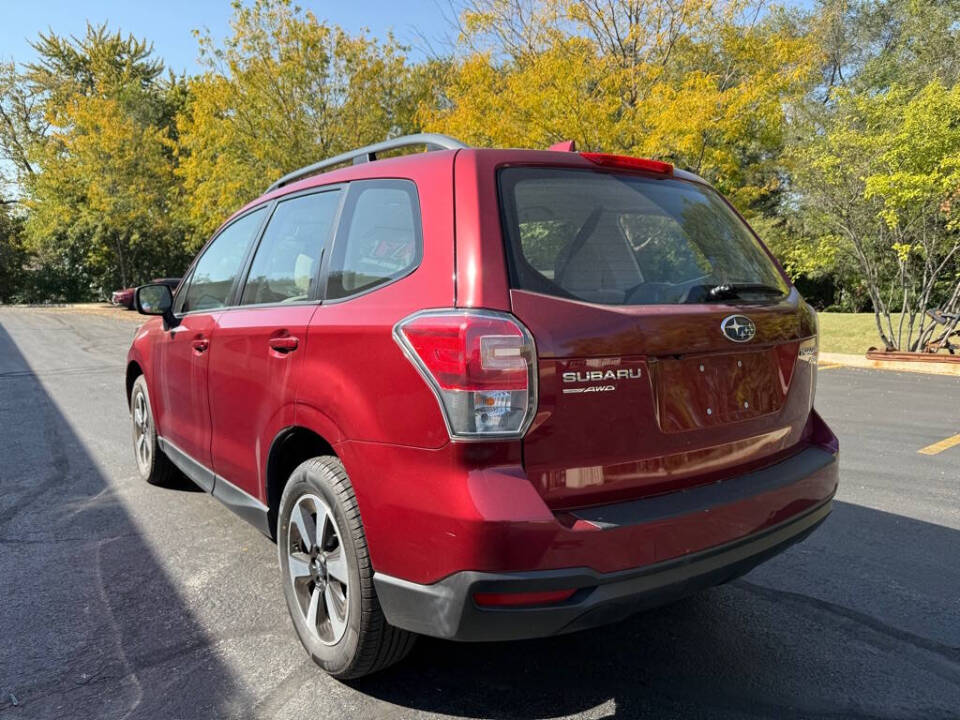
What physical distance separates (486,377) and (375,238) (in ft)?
2.79

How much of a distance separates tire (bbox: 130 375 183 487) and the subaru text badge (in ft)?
12.4

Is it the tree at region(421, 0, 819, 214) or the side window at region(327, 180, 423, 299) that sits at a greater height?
the tree at region(421, 0, 819, 214)

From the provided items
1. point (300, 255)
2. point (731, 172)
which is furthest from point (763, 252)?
point (731, 172)

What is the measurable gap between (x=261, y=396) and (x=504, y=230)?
4.36 feet

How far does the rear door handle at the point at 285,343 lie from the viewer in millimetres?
2611

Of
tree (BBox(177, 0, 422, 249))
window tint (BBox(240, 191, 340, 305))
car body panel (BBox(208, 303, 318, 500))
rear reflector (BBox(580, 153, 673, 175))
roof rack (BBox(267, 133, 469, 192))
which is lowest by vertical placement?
car body panel (BBox(208, 303, 318, 500))

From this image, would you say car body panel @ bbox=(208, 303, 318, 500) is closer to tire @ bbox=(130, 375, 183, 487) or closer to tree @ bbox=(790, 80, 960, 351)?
tire @ bbox=(130, 375, 183, 487)

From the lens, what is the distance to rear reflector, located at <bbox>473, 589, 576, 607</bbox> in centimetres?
188

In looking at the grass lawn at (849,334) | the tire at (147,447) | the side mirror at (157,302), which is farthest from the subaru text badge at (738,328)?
the grass lawn at (849,334)

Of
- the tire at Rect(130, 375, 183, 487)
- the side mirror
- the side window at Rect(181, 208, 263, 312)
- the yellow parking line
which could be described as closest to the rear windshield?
the side window at Rect(181, 208, 263, 312)

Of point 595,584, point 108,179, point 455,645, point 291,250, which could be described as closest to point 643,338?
point 595,584

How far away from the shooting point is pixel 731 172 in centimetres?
1523

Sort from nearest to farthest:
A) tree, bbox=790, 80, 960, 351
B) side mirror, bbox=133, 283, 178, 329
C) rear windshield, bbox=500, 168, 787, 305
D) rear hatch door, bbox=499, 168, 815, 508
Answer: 1. rear hatch door, bbox=499, 168, 815, 508
2. rear windshield, bbox=500, 168, 787, 305
3. side mirror, bbox=133, 283, 178, 329
4. tree, bbox=790, 80, 960, 351

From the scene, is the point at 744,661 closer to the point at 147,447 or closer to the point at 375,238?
the point at 375,238
